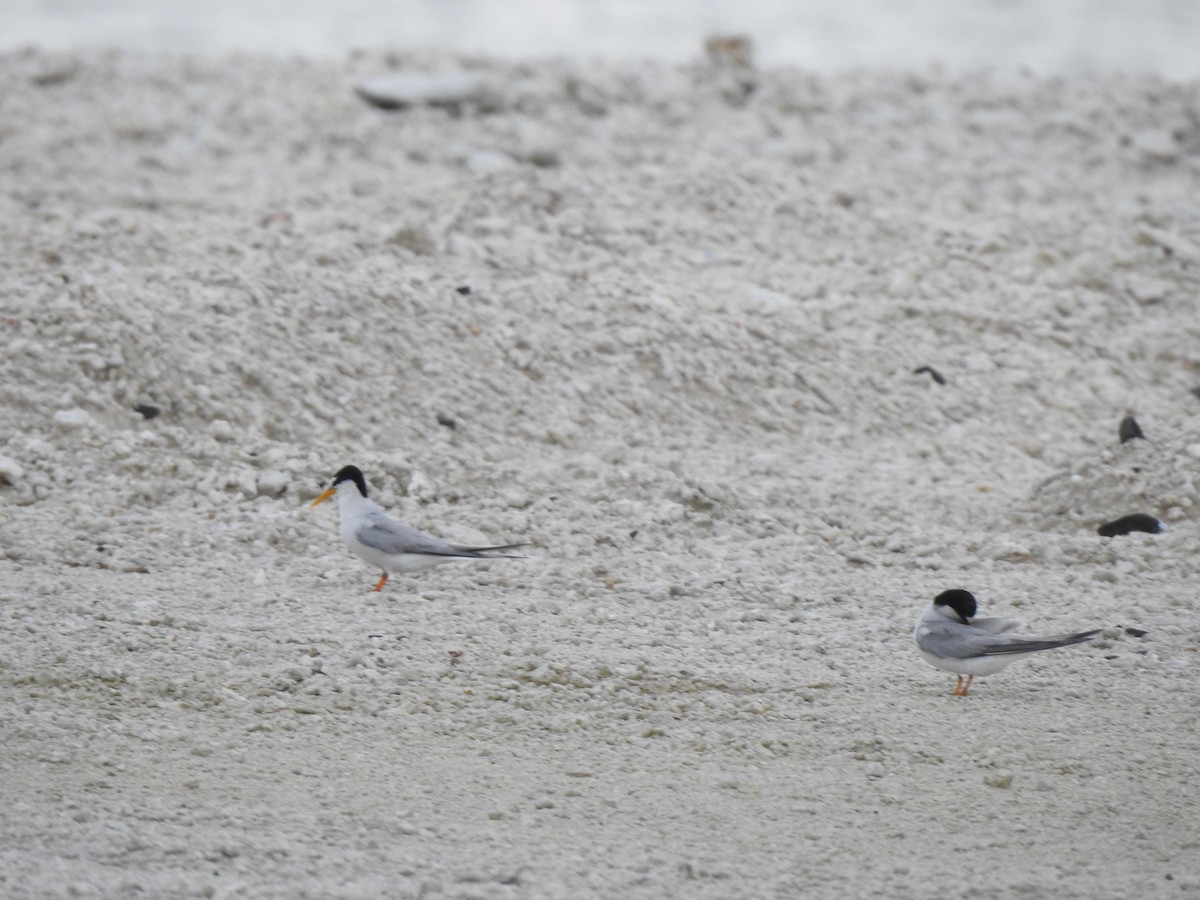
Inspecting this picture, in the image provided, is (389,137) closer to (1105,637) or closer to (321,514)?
(321,514)

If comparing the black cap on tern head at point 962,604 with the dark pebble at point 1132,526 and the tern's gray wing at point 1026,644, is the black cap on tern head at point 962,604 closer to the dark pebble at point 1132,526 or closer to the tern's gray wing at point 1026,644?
the tern's gray wing at point 1026,644

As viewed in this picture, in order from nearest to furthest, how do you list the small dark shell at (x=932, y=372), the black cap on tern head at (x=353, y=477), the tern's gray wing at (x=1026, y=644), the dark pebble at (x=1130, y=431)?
the tern's gray wing at (x=1026, y=644) < the black cap on tern head at (x=353, y=477) < the dark pebble at (x=1130, y=431) < the small dark shell at (x=932, y=372)

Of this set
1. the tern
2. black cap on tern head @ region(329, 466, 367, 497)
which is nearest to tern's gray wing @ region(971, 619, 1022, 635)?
the tern

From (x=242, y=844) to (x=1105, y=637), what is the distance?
11.6 ft

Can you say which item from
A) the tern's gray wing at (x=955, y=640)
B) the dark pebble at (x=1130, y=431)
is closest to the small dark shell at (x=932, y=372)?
the dark pebble at (x=1130, y=431)

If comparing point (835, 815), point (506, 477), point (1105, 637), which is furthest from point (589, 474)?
point (835, 815)

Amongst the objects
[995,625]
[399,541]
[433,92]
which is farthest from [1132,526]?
[433,92]

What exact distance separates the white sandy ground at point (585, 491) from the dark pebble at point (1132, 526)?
0.36 feet

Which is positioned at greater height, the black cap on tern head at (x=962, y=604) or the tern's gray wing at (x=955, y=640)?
the black cap on tern head at (x=962, y=604)

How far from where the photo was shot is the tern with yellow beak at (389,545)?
5941 mm

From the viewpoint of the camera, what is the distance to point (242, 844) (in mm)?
4043

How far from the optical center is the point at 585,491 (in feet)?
23.4

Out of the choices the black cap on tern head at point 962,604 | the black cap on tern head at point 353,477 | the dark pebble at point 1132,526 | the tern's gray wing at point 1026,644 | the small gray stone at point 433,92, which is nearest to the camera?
the tern's gray wing at point 1026,644

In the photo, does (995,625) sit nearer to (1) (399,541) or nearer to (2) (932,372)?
(1) (399,541)
